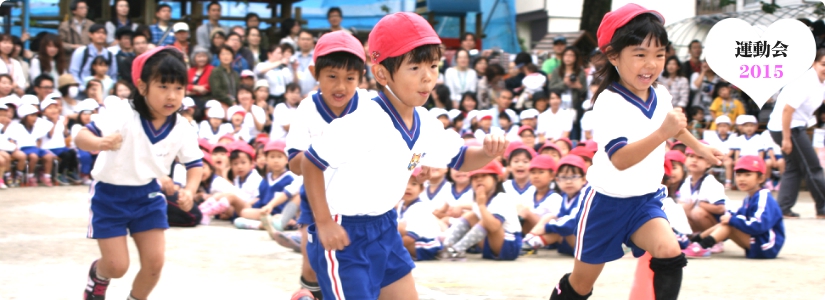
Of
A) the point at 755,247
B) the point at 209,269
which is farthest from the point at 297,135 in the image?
the point at 755,247

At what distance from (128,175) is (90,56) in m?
8.44

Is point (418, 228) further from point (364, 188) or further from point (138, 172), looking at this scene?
point (364, 188)

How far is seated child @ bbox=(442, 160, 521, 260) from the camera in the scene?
21.1 ft

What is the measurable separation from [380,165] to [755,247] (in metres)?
4.43

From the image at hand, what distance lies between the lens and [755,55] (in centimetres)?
722

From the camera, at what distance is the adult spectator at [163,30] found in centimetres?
1283

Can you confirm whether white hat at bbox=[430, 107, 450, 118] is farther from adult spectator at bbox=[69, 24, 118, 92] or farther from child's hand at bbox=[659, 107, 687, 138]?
child's hand at bbox=[659, 107, 687, 138]

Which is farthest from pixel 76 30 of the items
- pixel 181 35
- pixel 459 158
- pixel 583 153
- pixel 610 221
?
pixel 610 221

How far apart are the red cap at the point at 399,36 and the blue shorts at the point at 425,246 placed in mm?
3446

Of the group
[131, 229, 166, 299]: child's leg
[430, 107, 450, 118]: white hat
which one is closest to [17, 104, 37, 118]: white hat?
[430, 107, 450, 118]: white hat

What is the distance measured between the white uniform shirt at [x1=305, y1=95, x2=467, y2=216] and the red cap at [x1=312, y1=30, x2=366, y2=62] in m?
1.09

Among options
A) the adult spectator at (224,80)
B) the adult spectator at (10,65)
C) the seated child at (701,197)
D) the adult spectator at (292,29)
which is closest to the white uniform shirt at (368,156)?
the seated child at (701,197)

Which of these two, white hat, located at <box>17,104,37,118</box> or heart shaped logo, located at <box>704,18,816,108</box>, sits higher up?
heart shaped logo, located at <box>704,18,816,108</box>

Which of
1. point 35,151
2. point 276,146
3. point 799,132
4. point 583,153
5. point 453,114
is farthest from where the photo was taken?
point 453,114
